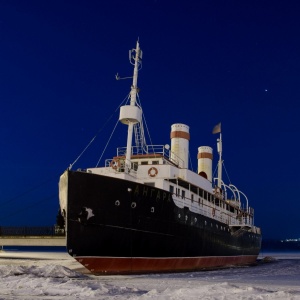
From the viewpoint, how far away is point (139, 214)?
968 inches

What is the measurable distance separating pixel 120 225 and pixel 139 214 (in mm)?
1326

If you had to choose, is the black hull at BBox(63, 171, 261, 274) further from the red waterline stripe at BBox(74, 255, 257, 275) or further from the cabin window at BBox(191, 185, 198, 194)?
the cabin window at BBox(191, 185, 198, 194)

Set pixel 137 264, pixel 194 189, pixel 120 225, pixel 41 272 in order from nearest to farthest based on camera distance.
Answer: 1. pixel 41 272
2. pixel 120 225
3. pixel 137 264
4. pixel 194 189

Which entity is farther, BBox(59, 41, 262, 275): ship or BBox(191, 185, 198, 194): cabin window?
BBox(191, 185, 198, 194): cabin window

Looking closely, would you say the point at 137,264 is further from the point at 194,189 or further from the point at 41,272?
the point at 194,189

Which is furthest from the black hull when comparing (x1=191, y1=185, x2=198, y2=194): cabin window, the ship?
(x1=191, y1=185, x2=198, y2=194): cabin window

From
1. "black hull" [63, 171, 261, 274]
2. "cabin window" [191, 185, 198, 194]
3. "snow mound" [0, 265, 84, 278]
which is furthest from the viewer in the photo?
"cabin window" [191, 185, 198, 194]

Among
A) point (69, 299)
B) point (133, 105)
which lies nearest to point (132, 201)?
point (133, 105)

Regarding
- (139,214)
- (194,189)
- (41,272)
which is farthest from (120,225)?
(194,189)

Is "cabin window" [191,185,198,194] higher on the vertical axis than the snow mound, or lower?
higher

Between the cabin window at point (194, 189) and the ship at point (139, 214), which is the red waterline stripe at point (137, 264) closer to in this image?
the ship at point (139, 214)

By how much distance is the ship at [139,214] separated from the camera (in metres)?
23.4

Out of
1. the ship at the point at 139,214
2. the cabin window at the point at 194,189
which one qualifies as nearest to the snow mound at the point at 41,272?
the ship at the point at 139,214

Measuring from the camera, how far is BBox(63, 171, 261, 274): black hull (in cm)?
2328
